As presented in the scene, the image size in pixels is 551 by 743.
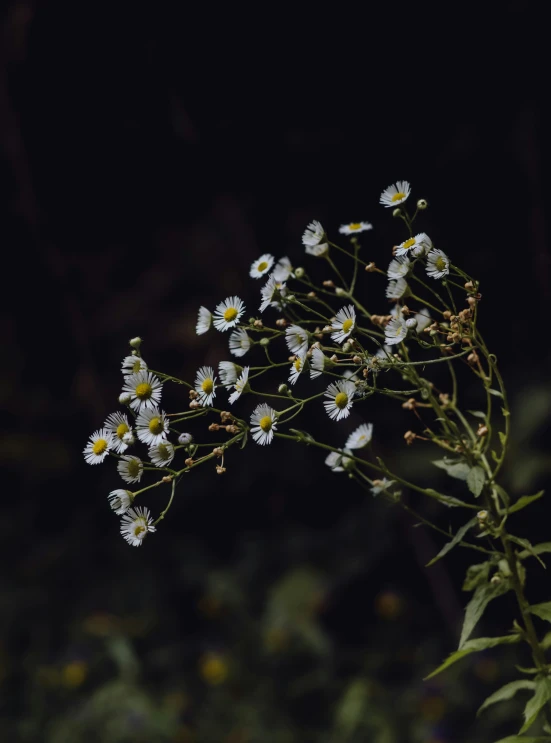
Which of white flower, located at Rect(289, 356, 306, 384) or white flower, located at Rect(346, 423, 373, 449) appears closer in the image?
white flower, located at Rect(289, 356, 306, 384)

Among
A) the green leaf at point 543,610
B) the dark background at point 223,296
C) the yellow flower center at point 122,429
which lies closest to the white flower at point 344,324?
the yellow flower center at point 122,429

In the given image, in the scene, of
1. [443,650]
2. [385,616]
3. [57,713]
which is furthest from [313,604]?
[57,713]

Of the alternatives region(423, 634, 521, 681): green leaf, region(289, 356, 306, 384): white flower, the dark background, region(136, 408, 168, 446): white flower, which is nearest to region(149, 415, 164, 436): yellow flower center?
region(136, 408, 168, 446): white flower

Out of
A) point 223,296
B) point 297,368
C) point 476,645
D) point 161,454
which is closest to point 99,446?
point 161,454

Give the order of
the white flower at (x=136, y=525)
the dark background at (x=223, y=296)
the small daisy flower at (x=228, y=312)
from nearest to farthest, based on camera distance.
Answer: the white flower at (x=136, y=525), the small daisy flower at (x=228, y=312), the dark background at (x=223, y=296)

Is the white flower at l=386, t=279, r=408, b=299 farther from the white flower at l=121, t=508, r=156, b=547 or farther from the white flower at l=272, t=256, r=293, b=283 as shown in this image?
the white flower at l=121, t=508, r=156, b=547

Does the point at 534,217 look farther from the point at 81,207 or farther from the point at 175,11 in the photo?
the point at 81,207

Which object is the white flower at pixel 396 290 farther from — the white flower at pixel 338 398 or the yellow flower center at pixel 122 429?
the yellow flower center at pixel 122 429
